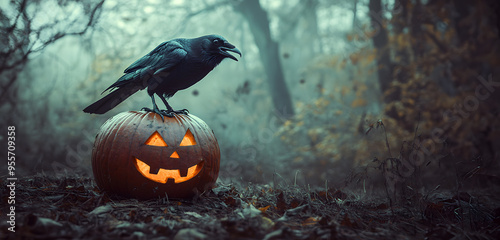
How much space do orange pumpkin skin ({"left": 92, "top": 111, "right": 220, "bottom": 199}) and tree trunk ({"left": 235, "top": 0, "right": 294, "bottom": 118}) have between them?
778 centimetres

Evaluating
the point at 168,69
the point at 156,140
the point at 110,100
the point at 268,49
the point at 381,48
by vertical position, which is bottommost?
the point at 156,140

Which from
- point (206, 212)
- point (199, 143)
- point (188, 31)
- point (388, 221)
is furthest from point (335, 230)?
point (188, 31)

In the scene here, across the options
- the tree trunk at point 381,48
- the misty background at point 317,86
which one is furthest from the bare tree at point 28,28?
the tree trunk at point 381,48

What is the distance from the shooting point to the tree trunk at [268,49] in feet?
35.8

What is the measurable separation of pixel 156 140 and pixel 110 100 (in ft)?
2.19

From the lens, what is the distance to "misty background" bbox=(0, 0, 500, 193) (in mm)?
4945

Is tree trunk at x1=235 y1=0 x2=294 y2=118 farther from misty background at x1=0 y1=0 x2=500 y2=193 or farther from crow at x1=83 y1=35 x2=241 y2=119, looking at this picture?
crow at x1=83 y1=35 x2=241 y2=119

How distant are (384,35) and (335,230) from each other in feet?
22.7

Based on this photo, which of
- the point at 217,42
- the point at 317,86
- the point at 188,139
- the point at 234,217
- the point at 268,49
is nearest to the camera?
the point at 234,217

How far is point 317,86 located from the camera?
9.27 meters

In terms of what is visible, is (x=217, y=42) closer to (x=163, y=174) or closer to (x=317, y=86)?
(x=163, y=174)

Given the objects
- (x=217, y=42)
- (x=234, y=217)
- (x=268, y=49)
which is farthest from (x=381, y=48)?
(x=234, y=217)

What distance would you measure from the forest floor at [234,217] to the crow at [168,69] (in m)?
0.93

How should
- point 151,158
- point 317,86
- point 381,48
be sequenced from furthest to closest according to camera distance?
point 317,86 → point 381,48 → point 151,158
